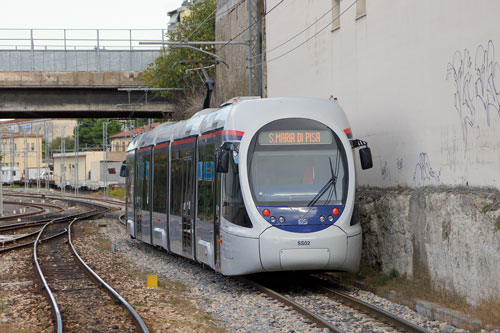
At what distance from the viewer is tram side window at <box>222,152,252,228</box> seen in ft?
42.0

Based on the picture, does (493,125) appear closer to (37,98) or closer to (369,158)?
(369,158)

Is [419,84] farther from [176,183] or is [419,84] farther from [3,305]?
[3,305]

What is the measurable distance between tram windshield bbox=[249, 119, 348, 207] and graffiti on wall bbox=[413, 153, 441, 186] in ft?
4.36

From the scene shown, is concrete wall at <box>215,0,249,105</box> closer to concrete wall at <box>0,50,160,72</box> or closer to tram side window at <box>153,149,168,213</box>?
concrete wall at <box>0,50,160,72</box>

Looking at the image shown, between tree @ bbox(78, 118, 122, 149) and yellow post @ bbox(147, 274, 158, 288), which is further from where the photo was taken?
tree @ bbox(78, 118, 122, 149)

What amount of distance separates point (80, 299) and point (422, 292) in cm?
533

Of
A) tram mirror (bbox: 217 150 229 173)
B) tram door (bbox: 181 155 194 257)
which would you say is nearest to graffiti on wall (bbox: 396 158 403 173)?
tram mirror (bbox: 217 150 229 173)

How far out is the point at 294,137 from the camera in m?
13.2

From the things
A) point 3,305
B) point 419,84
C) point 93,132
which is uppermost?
point 93,132

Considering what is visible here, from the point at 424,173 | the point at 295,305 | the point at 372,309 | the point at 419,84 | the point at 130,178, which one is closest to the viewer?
the point at 372,309

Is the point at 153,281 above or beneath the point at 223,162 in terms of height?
beneath

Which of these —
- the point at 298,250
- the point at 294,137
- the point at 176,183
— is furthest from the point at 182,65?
the point at 298,250

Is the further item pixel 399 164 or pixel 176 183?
pixel 176 183

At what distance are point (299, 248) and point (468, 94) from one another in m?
3.31
